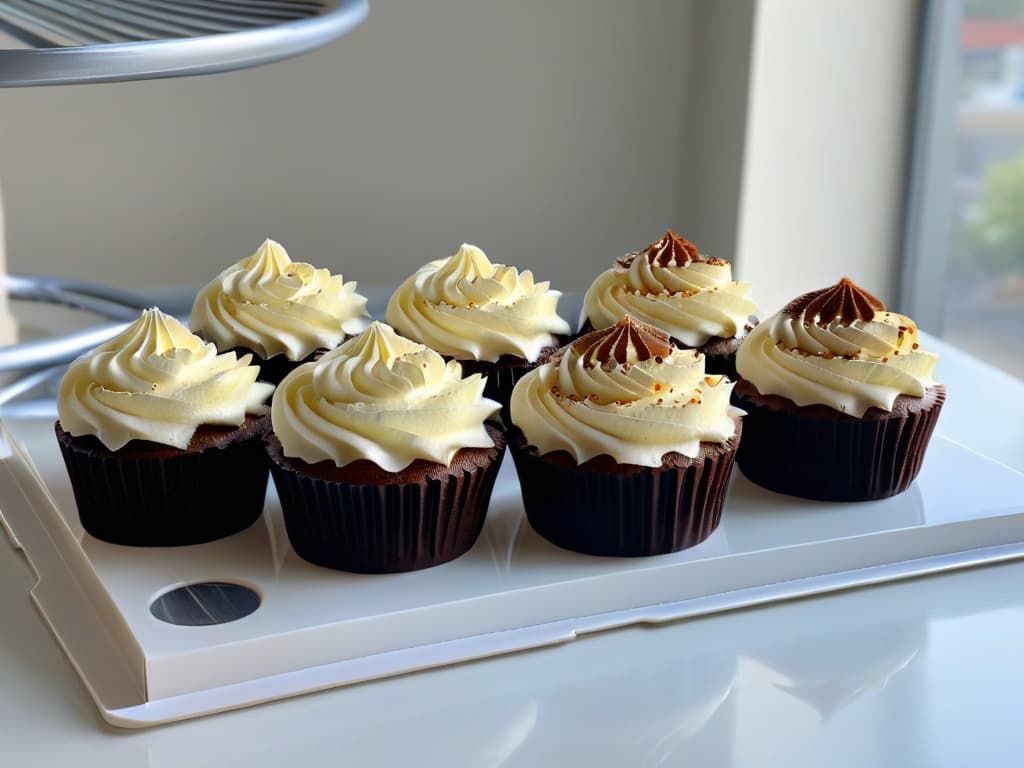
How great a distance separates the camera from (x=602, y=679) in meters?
1.07

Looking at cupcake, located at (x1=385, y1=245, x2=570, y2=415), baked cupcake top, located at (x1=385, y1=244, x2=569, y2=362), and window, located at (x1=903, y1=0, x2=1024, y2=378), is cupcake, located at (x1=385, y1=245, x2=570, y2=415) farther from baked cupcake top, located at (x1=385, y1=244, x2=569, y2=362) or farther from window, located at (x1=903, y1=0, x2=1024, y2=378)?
window, located at (x1=903, y1=0, x2=1024, y2=378)

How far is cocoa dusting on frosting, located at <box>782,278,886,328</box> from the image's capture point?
1357 millimetres

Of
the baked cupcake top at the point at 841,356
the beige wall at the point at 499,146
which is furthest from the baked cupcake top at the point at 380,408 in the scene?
the beige wall at the point at 499,146

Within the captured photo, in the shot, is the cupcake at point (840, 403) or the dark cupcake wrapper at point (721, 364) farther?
the dark cupcake wrapper at point (721, 364)

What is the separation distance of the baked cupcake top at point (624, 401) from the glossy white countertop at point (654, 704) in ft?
0.52

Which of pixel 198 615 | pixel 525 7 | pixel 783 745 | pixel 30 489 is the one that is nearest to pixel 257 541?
pixel 198 615

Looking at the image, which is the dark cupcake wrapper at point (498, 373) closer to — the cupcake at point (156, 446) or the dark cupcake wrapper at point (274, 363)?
the dark cupcake wrapper at point (274, 363)

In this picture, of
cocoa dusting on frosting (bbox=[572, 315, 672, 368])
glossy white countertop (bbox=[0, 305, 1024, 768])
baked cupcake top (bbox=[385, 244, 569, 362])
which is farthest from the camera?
baked cupcake top (bbox=[385, 244, 569, 362])

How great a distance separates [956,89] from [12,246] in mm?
1783

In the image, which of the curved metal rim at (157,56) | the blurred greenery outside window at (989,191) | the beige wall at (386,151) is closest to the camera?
the curved metal rim at (157,56)

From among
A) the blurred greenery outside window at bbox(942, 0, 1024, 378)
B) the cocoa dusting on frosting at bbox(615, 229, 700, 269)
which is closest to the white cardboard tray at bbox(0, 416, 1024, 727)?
the cocoa dusting on frosting at bbox(615, 229, 700, 269)

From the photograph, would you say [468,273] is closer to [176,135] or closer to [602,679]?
[602,679]

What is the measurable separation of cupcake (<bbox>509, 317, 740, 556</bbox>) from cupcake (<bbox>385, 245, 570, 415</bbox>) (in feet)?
0.78

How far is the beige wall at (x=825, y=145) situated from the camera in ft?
8.37
